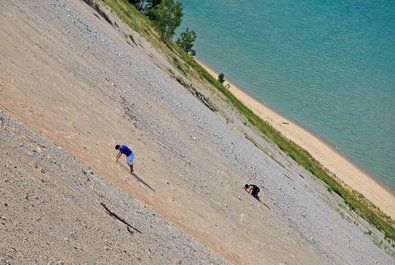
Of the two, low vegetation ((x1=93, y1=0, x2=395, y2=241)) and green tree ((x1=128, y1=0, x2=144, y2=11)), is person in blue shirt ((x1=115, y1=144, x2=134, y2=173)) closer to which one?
low vegetation ((x1=93, y1=0, x2=395, y2=241))

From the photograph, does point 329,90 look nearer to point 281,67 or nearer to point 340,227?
point 281,67

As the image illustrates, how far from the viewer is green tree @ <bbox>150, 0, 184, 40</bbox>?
6211 centimetres

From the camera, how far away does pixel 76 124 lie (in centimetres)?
2402

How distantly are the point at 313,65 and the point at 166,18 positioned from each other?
40.0 meters

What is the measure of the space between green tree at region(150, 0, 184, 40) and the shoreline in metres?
13.7

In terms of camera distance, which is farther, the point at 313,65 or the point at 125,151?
the point at 313,65

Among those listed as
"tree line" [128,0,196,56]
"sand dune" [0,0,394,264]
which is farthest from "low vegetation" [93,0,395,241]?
"sand dune" [0,0,394,264]

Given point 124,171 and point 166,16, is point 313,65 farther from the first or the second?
point 124,171

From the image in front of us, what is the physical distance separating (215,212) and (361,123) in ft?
192

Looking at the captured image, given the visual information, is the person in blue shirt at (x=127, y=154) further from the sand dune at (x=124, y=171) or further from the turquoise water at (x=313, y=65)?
the turquoise water at (x=313, y=65)

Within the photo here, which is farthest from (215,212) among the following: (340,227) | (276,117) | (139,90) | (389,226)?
(276,117)

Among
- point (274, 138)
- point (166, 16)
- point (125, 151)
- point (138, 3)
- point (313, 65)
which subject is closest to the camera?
point (125, 151)

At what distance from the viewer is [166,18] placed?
63250 mm

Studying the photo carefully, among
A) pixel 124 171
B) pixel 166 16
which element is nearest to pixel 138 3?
pixel 166 16
